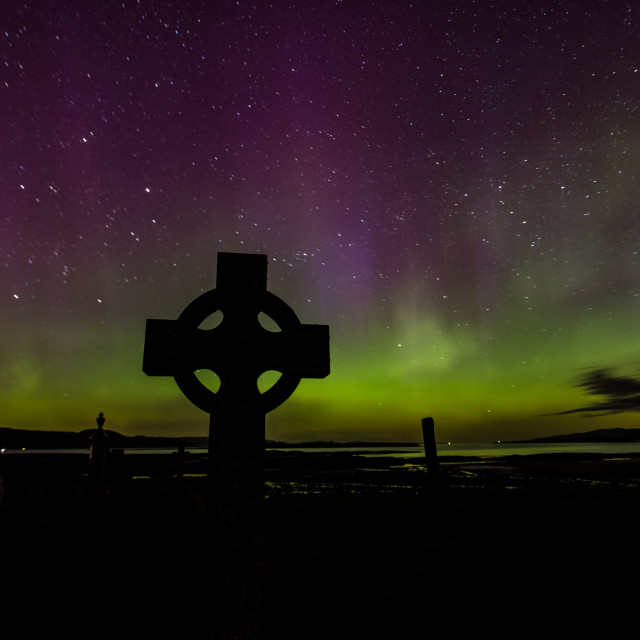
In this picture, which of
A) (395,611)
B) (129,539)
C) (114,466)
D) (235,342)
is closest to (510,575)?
(395,611)

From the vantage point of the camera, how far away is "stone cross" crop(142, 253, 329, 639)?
2182 mm

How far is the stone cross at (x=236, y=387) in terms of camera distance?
7.16 ft

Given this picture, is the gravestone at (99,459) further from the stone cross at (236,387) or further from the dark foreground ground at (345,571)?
the stone cross at (236,387)

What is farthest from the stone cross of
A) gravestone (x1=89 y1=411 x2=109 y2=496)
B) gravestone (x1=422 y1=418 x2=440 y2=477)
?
gravestone (x1=422 y1=418 x2=440 y2=477)

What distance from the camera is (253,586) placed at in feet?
7.22

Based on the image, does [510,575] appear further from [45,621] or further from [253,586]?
[45,621]

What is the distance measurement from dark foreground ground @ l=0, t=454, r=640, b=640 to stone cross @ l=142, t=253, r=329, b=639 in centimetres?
200

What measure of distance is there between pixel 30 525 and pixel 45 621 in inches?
181

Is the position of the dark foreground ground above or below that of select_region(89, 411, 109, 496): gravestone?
below

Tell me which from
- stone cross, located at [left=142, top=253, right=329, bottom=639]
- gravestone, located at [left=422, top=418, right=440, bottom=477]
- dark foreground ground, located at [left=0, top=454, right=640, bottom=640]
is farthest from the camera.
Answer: gravestone, located at [left=422, top=418, right=440, bottom=477]

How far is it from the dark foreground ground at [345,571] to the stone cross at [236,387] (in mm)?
1998

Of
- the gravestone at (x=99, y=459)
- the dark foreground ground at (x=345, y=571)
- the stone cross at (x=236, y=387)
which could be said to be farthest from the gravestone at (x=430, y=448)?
the stone cross at (x=236, y=387)

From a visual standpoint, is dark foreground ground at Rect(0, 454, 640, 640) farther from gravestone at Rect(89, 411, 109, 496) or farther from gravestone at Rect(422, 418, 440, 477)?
gravestone at Rect(422, 418, 440, 477)

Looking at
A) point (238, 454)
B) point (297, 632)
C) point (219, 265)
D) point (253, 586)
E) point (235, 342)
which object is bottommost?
point (297, 632)
